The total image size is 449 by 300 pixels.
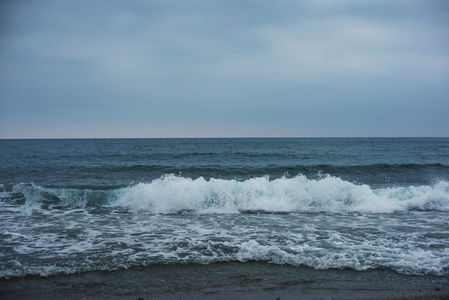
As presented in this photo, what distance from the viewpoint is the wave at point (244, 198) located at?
Answer: 1133 centimetres

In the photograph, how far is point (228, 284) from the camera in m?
4.99

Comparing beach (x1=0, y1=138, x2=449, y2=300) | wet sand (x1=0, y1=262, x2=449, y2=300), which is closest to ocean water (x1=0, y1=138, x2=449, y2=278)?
beach (x1=0, y1=138, x2=449, y2=300)

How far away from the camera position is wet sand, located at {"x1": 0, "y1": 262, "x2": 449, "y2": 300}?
4656 millimetres

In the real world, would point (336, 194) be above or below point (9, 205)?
above

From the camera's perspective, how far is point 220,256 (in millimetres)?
6246

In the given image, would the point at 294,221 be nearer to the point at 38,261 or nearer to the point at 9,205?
the point at 38,261

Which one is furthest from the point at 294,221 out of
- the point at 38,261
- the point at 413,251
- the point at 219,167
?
the point at 219,167

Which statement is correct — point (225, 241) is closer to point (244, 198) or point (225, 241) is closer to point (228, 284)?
point (228, 284)

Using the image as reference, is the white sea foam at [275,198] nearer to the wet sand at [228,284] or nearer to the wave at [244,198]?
the wave at [244,198]

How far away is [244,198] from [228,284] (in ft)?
23.1

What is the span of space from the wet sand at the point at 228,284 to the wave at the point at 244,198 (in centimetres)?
545

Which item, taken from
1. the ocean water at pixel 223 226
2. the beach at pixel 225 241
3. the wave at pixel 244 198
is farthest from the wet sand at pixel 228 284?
the wave at pixel 244 198

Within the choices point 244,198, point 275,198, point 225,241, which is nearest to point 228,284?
point 225,241

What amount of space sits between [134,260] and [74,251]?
1.61 m
